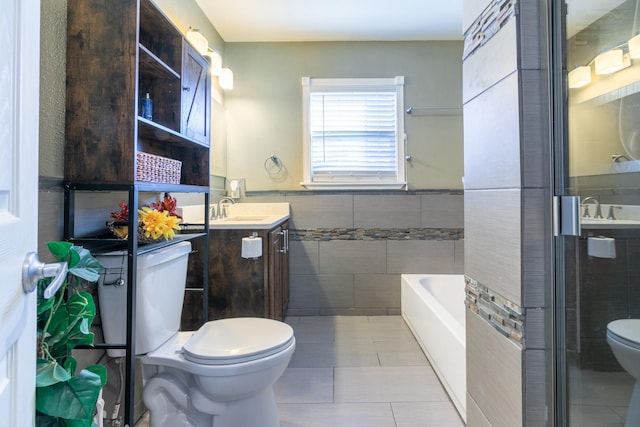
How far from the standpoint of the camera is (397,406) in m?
1.79

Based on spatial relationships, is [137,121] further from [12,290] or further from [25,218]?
[12,290]

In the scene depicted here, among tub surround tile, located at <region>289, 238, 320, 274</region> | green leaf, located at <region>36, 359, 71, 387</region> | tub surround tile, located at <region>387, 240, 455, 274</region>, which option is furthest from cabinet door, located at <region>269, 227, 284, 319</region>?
green leaf, located at <region>36, 359, 71, 387</region>

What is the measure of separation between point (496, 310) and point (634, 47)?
0.75 m

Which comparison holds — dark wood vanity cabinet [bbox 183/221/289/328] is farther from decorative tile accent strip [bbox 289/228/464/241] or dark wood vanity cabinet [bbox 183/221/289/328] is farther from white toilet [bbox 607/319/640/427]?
white toilet [bbox 607/319/640/427]

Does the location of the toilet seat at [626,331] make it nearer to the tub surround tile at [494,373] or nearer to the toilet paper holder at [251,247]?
the tub surround tile at [494,373]

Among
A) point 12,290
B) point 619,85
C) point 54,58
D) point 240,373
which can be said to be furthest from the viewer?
point 240,373

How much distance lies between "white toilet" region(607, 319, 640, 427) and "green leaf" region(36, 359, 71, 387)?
46.9 inches

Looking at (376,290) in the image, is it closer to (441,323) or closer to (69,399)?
(441,323)

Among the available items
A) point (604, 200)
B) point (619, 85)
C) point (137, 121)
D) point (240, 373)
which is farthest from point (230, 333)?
point (619, 85)

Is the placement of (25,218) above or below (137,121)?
below

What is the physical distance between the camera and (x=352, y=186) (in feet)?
10.6

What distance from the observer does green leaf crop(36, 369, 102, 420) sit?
2.15 ft

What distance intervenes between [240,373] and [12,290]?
954mm

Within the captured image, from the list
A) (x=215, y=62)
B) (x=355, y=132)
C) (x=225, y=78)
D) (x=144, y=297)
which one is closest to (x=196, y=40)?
(x=215, y=62)
